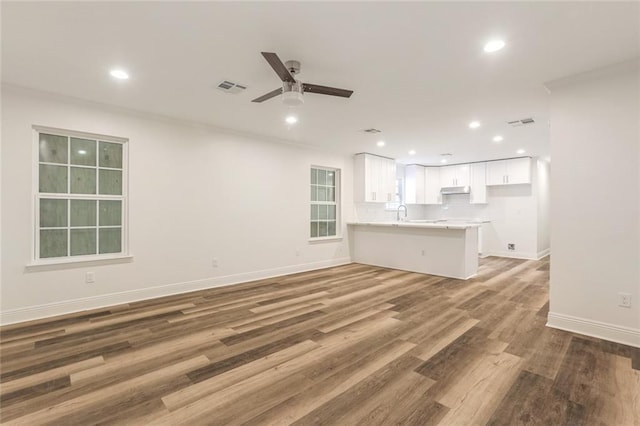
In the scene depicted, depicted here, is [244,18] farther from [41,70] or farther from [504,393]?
[504,393]

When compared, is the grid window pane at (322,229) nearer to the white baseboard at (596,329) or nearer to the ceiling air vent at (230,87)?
the ceiling air vent at (230,87)

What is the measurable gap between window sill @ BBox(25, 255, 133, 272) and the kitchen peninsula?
443 cm

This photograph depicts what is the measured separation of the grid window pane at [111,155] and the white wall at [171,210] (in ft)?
0.54

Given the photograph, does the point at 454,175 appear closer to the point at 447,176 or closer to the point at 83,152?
the point at 447,176

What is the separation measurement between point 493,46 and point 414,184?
6.44 meters

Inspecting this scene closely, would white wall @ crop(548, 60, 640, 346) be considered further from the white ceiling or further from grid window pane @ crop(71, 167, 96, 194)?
grid window pane @ crop(71, 167, 96, 194)

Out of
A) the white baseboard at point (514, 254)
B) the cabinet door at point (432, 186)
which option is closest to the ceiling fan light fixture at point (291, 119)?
the cabinet door at point (432, 186)

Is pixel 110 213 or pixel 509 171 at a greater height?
pixel 509 171

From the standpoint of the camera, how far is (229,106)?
152 inches

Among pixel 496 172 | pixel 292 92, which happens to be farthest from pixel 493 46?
pixel 496 172

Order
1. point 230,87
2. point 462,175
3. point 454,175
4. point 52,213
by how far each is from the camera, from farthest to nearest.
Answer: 1. point 454,175
2. point 462,175
3. point 52,213
4. point 230,87

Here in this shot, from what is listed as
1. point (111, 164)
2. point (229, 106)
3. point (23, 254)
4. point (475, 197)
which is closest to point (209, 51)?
point (229, 106)

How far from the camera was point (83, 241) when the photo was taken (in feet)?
12.2

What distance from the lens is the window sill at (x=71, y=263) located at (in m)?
3.35
